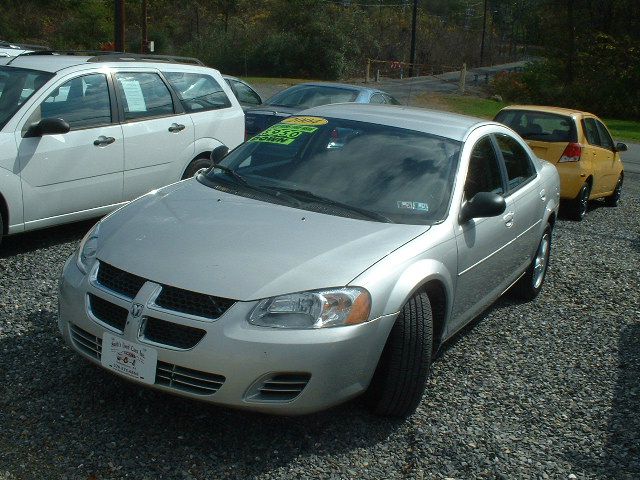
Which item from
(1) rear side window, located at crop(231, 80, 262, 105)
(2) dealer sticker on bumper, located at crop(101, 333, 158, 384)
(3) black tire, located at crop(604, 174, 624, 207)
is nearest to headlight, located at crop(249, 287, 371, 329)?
(2) dealer sticker on bumper, located at crop(101, 333, 158, 384)

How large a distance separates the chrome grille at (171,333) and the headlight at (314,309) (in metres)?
0.26

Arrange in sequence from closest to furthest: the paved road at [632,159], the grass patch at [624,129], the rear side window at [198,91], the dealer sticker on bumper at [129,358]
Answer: the dealer sticker on bumper at [129,358]
the rear side window at [198,91]
the paved road at [632,159]
the grass patch at [624,129]

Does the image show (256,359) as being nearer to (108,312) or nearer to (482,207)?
(108,312)

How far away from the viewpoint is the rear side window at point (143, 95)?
7.66 meters

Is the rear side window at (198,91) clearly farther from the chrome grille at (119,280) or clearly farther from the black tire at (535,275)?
the chrome grille at (119,280)

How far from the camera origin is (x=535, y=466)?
13.0 feet

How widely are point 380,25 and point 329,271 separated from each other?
5620 cm

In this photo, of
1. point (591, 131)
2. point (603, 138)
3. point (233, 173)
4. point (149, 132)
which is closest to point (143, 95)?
point (149, 132)

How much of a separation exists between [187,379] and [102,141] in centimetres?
414

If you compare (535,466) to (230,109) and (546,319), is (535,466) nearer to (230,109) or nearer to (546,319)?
(546,319)

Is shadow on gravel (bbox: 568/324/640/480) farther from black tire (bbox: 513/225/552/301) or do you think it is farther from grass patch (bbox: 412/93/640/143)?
grass patch (bbox: 412/93/640/143)

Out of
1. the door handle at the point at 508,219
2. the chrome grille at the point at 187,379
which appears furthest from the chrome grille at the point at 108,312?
the door handle at the point at 508,219

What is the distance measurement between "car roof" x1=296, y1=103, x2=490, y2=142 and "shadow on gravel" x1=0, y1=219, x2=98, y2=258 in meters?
2.99

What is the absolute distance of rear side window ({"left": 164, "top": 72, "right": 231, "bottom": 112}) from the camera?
8328 mm
